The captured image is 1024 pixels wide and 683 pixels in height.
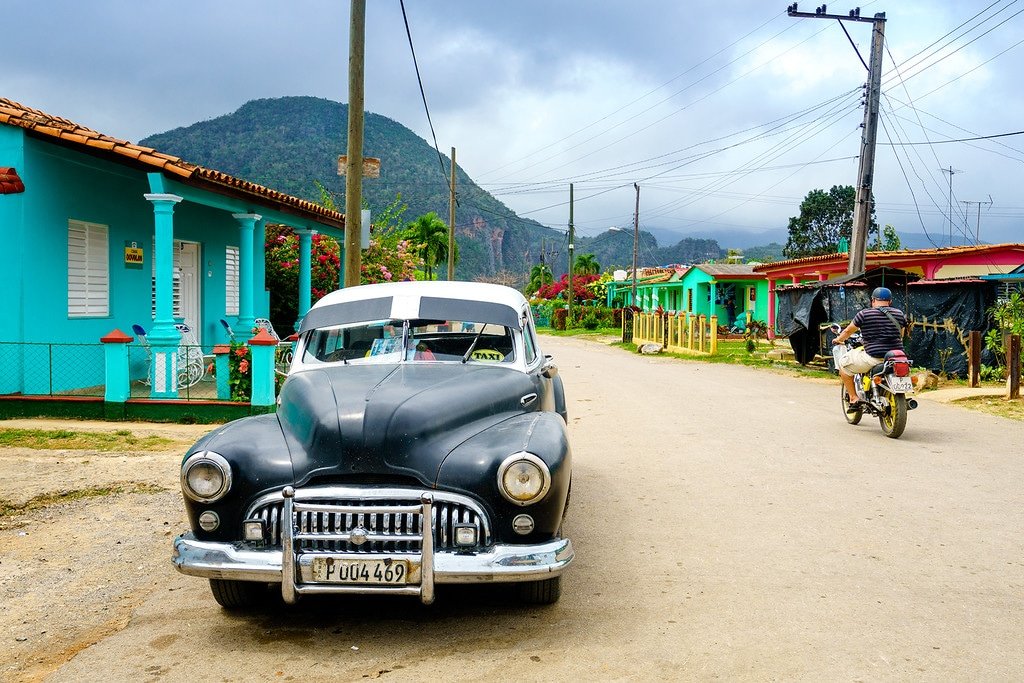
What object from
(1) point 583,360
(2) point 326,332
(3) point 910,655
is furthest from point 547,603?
(1) point 583,360

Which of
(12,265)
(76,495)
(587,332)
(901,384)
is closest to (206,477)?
(76,495)

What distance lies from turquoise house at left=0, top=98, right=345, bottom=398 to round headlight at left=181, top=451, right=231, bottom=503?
24.3ft

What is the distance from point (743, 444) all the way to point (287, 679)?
6.89m

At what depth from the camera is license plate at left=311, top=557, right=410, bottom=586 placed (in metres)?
4.04

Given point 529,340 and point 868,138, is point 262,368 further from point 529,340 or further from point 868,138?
point 868,138

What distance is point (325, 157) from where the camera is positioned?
3378 inches

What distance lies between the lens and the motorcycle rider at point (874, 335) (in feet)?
34.7

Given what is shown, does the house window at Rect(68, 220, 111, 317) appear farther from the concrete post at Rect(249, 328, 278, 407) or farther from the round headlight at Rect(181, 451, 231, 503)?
the round headlight at Rect(181, 451, 231, 503)

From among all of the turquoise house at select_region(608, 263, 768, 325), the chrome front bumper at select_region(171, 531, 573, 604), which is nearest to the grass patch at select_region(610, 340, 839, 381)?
the turquoise house at select_region(608, 263, 768, 325)

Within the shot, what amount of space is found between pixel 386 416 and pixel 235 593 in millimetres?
1200

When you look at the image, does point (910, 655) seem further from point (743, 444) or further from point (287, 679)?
point (743, 444)

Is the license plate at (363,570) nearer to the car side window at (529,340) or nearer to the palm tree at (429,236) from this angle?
the car side window at (529,340)

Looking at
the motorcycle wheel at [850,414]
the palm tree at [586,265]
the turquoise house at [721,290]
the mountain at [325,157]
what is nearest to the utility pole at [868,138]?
the motorcycle wheel at [850,414]

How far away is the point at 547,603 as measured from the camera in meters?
4.68
